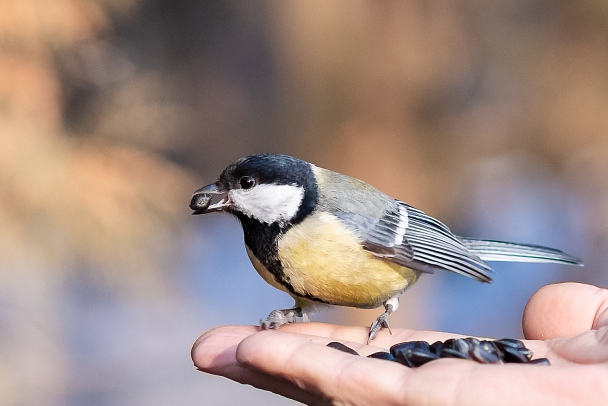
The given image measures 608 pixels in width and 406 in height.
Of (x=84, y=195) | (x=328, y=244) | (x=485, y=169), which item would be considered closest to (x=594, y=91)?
(x=485, y=169)

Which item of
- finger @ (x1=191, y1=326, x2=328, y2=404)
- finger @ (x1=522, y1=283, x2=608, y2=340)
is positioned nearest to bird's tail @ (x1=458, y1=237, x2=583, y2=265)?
finger @ (x1=522, y1=283, x2=608, y2=340)

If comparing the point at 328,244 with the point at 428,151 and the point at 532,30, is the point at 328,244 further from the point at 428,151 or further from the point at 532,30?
the point at 532,30

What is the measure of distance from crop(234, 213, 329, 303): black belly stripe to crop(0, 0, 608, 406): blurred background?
90cm

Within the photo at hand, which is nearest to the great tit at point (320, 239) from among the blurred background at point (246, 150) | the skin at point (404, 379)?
the skin at point (404, 379)

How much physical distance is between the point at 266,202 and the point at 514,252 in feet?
1.90

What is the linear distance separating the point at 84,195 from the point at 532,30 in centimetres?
161

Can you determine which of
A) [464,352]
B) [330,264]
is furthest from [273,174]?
[464,352]

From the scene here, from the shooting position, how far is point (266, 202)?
3.58 ft

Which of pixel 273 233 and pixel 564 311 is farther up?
pixel 273 233

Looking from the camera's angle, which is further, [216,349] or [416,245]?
[416,245]

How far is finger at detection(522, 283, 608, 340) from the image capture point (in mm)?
1008

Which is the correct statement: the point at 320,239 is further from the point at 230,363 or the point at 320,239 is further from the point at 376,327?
the point at 230,363

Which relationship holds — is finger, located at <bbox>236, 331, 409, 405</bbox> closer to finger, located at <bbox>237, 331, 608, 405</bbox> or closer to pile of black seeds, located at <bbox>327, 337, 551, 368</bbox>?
finger, located at <bbox>237, 331, 608, 405</bbox>

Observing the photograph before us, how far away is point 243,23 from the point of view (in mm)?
2287
